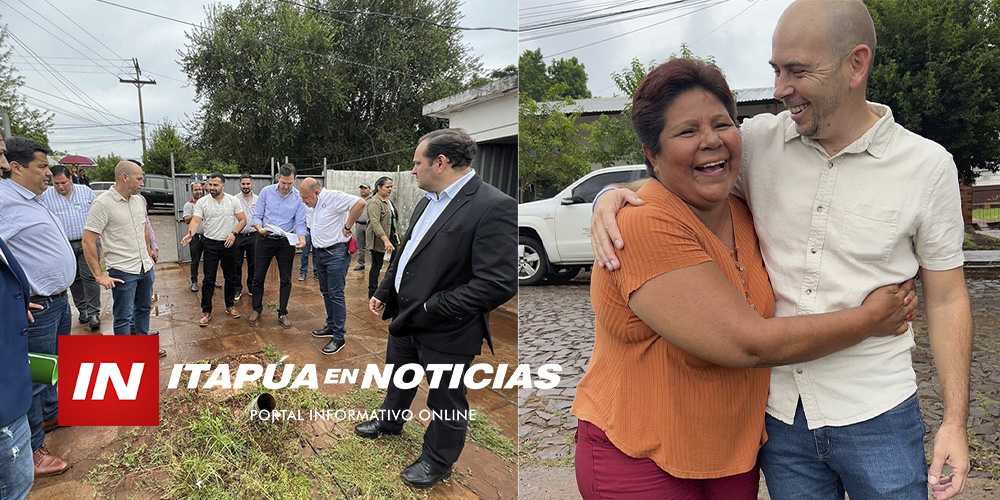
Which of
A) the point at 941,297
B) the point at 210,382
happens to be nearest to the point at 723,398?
the point at 941,297

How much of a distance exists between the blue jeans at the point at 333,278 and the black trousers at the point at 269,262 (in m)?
0.21

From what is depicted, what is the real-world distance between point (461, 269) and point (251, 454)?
1.01 m

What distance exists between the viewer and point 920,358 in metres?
3.00

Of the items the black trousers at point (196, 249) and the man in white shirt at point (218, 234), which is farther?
the black trousers at point (196, 249)

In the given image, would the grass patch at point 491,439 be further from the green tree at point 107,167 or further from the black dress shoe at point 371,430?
the green tree at point 107,167

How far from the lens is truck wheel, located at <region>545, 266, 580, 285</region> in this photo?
534cm

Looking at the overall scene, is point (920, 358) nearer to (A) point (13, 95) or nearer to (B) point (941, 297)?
(B) point (941, 297)

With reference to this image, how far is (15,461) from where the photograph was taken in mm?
1126

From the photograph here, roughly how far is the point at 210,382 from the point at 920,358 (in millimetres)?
3567

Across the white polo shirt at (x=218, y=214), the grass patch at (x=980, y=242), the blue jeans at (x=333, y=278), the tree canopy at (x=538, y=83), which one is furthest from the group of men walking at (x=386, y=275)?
the grass patch at (x=980, y=242)

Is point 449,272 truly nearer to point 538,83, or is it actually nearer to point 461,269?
point 461,269

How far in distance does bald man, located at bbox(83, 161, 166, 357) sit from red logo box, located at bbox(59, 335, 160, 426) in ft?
1.16

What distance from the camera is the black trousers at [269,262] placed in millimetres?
2987

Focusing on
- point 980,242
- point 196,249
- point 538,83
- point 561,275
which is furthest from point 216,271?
point 980,242
